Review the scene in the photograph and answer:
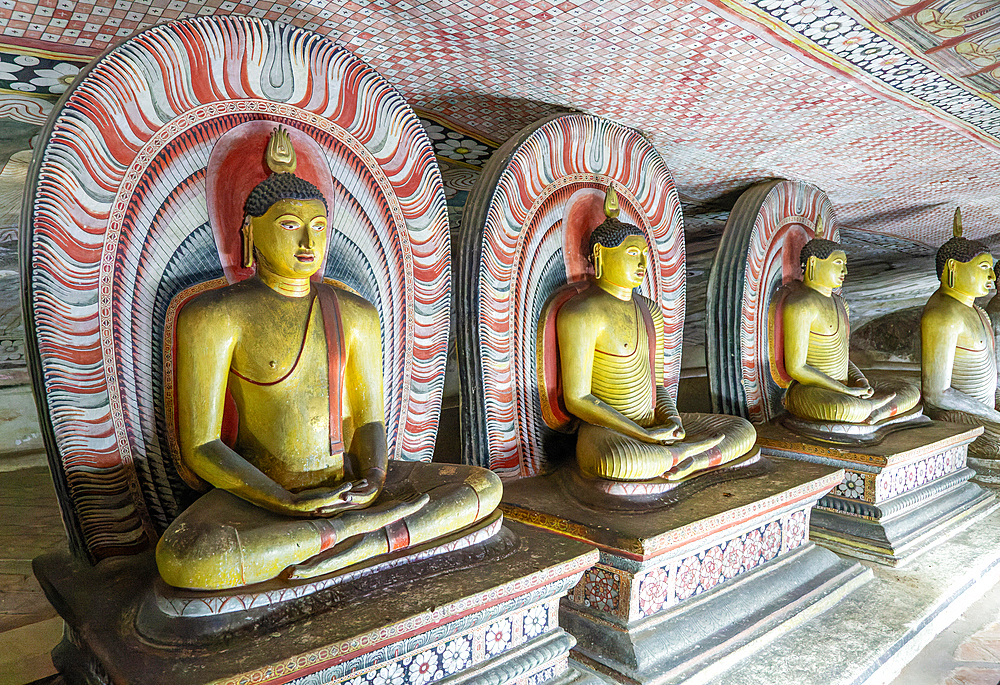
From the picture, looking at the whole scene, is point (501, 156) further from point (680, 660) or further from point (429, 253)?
point (680, 660)

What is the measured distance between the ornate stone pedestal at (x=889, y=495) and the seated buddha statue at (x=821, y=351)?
221 millimetres

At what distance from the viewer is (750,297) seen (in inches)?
197

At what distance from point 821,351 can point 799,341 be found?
0.22m

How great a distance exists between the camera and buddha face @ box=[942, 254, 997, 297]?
5.37 metres

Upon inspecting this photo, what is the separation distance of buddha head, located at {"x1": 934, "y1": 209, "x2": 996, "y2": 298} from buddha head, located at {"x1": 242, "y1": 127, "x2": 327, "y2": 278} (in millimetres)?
5183

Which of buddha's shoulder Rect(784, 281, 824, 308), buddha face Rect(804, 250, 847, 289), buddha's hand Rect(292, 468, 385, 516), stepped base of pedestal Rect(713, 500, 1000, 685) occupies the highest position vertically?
buddha face Rect(804, 250, 847, 289)

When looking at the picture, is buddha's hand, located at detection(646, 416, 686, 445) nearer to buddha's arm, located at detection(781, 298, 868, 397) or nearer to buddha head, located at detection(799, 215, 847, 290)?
buddha's arm, located at detection(781, 298, 868, 397)

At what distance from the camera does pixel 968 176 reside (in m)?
5.33

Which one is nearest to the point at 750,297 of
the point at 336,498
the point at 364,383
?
the point at 364,383

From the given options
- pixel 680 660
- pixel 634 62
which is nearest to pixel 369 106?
pixel 634 62

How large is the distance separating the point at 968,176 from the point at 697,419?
11.4 ft

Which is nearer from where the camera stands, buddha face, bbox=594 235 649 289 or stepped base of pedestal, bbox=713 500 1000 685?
stepped base of pedestal, bbox=713 500 1000 685

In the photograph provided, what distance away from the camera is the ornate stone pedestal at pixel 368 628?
181cm

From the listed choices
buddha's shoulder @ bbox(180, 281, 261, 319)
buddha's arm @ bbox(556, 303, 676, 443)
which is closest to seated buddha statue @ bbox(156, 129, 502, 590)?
buddha's shoulder @ bbox(180, 281, 261, 319)
